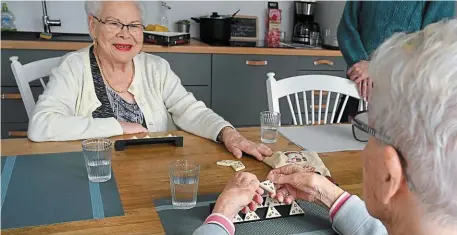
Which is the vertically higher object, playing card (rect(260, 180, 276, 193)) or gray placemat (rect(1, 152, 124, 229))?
playing card (rect(260, 180, 276, 193))

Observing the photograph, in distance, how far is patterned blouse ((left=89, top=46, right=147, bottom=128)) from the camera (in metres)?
1.82

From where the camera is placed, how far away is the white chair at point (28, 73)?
1866 millimetres

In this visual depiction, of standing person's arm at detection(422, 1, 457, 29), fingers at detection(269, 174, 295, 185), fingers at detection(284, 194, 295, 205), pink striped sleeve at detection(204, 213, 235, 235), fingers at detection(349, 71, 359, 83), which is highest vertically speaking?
standing person's arm at detection(422, 1, 457, 29)

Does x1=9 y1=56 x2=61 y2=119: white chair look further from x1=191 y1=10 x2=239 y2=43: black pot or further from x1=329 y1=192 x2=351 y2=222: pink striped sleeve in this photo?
x1=191 y1=10 x2=239 y2=43: black pot

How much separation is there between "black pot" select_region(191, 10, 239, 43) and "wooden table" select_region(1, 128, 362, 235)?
6.20 feet

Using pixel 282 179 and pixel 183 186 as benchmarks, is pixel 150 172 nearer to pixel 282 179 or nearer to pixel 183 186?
pixel 183 186

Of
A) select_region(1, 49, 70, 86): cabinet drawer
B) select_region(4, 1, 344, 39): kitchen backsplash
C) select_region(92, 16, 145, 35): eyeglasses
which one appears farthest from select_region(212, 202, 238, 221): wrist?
select_region(4, 1, 344, 39): kitchen backsplash

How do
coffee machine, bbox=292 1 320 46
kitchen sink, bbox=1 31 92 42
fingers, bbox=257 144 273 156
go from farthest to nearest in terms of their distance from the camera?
1. coffee machine, bbox=292 1 320 46
2. kitchen sink, bbox=1 31 92 42
3. fingers, bbox=257 144 273 156

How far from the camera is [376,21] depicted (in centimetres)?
234

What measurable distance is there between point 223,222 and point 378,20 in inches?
69.6

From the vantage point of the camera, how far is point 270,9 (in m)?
3.86

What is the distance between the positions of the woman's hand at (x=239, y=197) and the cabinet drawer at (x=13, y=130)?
243cm

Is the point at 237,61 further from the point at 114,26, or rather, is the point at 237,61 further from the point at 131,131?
the point at 131,131

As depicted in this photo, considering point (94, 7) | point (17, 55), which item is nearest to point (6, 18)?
point (17, 55)
